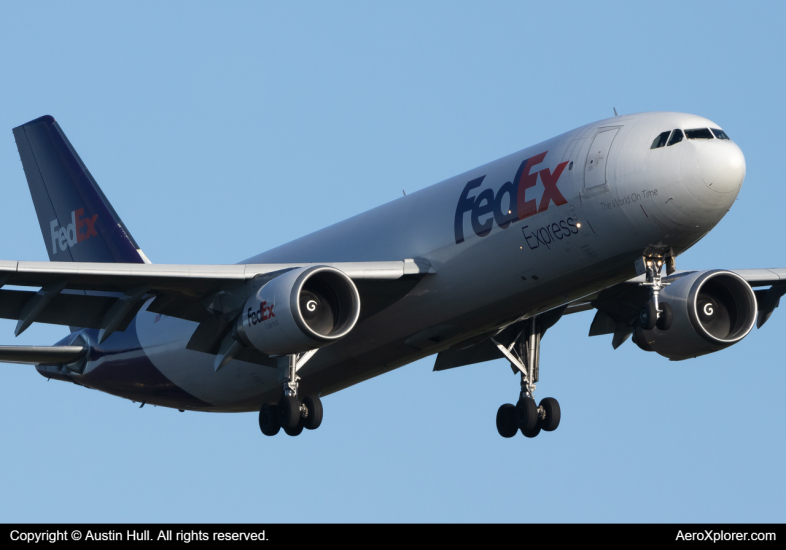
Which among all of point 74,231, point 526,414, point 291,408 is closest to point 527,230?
point 291,408

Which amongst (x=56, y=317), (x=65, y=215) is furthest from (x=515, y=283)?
(x=65, y=215)

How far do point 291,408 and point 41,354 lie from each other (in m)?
8.65

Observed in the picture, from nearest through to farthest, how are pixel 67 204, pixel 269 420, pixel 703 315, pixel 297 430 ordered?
pixel 297 430
pixel 269 420
pixel 703 315
pixel 67 204

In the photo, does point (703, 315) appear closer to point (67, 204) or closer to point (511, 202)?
point (511, 202)

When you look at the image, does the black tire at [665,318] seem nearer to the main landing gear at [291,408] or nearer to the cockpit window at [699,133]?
the cockpit window at [699,133]

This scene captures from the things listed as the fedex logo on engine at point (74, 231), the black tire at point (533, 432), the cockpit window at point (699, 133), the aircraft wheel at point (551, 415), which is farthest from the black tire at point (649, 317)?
the fedex logo on engine at point (74, 231)

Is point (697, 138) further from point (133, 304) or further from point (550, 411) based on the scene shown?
point (133, 304)

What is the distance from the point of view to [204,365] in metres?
32.4

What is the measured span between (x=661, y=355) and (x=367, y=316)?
26.5 ft

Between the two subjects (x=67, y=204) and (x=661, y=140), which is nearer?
(x=661, y=140)

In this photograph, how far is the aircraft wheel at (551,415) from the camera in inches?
1287

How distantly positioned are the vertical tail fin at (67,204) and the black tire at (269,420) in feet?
28.5

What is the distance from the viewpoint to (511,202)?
88.9ft

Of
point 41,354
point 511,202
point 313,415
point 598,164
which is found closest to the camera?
point 598,164
